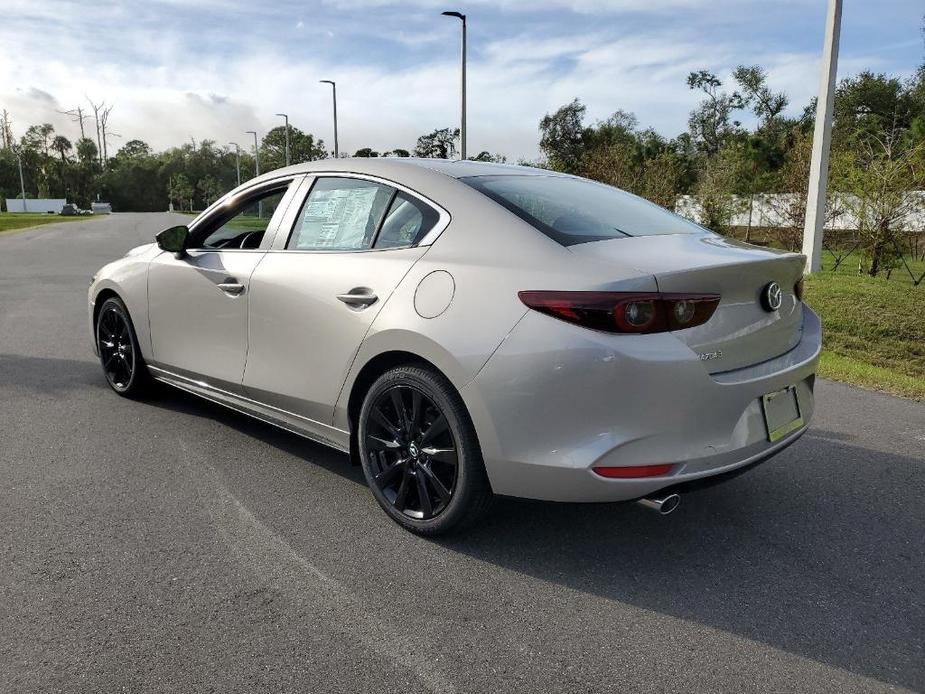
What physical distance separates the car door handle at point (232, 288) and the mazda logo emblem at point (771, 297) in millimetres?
2560

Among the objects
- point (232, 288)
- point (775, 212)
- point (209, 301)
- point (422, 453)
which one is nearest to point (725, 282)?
point (422, 453)

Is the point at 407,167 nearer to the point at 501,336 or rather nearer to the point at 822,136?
the point at 501,336

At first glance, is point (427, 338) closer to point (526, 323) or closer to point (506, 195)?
point (526, 323)

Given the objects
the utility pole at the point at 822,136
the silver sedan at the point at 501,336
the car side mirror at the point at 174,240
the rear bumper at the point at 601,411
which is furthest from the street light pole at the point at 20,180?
the rear bumper at the point at 601,411

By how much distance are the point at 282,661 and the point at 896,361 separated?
300 inches

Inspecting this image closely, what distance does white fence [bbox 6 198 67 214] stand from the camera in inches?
3986

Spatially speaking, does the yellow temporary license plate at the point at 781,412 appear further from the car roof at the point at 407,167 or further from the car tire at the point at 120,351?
the car tire at the point at 120,351

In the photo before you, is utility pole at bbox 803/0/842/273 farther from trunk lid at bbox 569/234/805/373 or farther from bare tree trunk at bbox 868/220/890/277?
trunk lid at bbox 569/234/805/373

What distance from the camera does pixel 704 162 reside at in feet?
140

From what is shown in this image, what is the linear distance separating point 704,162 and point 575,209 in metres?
42.2

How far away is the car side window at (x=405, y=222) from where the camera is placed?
3426mm

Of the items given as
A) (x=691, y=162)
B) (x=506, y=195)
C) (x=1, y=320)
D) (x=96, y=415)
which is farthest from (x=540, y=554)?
(x=691, y=162)

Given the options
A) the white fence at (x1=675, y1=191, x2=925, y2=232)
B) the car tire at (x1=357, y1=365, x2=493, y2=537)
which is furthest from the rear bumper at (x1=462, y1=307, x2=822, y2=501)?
the white fence at (x1=675, y1=191, x2=925, y2=232)

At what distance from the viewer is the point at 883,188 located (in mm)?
13625
